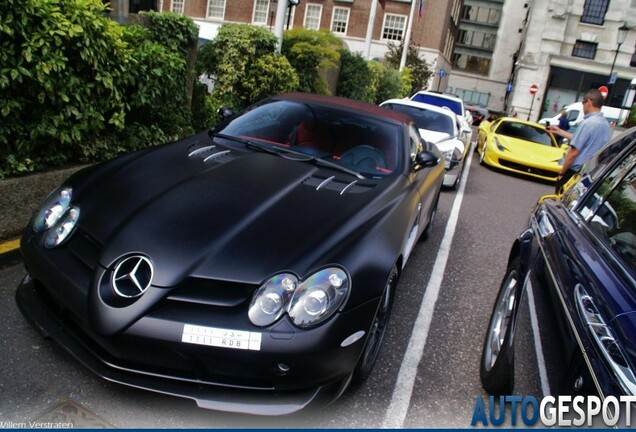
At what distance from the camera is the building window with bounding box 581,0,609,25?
44.2 m

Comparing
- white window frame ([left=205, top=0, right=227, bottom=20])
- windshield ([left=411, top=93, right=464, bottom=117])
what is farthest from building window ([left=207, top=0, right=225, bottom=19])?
windshield ([left=411, top=93, right=464, bottom=117])

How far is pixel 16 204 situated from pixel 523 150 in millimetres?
10607

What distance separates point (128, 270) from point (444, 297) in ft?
9.41

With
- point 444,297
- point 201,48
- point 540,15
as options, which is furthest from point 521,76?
point 444,297

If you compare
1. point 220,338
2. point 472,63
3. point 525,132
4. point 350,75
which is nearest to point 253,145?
point 220,338

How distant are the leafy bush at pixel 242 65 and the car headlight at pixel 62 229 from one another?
584 centimetres

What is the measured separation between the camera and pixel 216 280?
2.21 metres

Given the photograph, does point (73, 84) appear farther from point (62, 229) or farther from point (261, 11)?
point (261, 11)

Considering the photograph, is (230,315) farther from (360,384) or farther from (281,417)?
(360,384)

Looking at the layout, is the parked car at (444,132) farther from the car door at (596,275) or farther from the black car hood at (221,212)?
the car door at (596,275)

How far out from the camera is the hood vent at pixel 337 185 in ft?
10.3

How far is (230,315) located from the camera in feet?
7.10

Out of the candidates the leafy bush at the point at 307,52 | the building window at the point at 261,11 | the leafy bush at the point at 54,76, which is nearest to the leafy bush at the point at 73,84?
the leafy bush at the point at 54,76

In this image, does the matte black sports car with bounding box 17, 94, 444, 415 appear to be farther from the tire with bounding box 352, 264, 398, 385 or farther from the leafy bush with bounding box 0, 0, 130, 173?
the leafy bush with bounding box 0, 0, 130, 173
